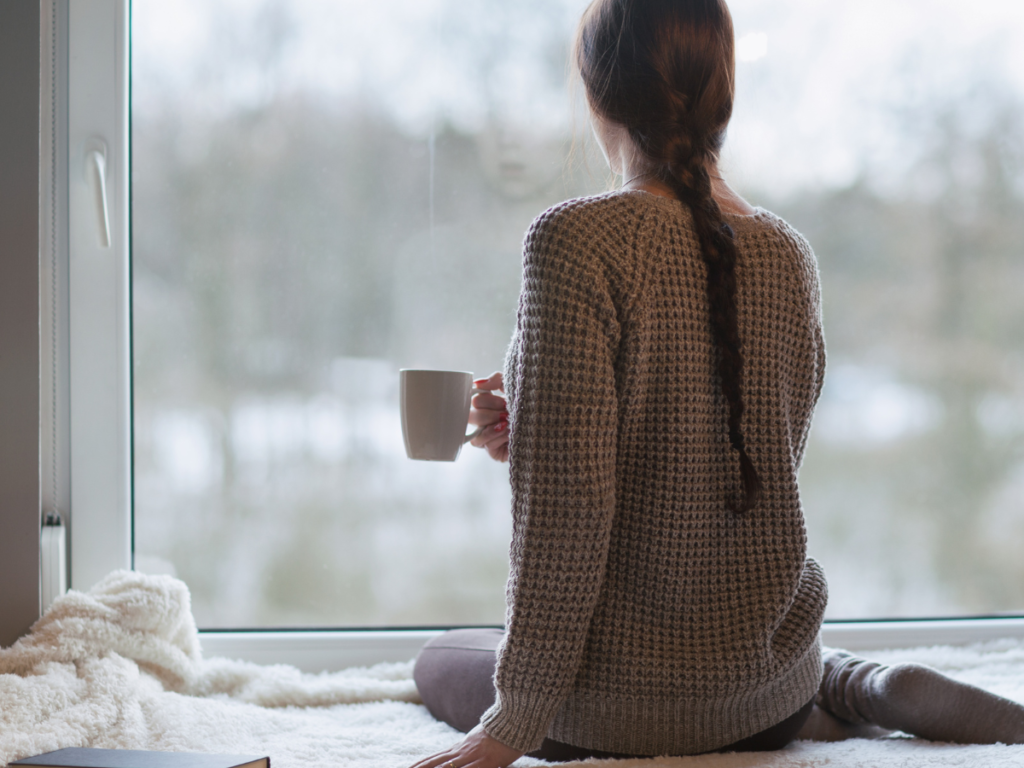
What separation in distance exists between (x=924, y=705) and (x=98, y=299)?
4.00 ft

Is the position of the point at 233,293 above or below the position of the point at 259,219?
below

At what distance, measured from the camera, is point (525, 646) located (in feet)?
2.29

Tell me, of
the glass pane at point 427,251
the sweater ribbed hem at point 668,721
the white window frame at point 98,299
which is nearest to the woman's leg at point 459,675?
the sweater ribbed hem at point 668,721

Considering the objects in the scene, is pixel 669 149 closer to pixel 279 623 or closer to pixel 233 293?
pixel 233 293

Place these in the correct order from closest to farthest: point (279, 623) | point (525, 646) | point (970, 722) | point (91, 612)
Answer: point (525, 646), point (970, 722), point (91, 612), point (279, 623)

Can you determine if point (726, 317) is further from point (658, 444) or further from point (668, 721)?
point (668, 721)

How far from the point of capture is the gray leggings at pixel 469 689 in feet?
2.69

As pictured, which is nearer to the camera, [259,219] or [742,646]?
[742,646]

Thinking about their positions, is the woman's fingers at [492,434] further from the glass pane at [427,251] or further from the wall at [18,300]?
the wall at [18,300]

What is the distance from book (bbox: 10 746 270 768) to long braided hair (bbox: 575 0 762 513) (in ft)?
1.61

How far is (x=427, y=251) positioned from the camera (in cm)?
127

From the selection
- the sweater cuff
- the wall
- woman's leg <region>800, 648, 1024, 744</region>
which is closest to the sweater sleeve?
the sweater cuff

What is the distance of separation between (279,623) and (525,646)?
705 millimetres

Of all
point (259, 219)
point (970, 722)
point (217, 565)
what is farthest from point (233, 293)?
point (970, 722)
